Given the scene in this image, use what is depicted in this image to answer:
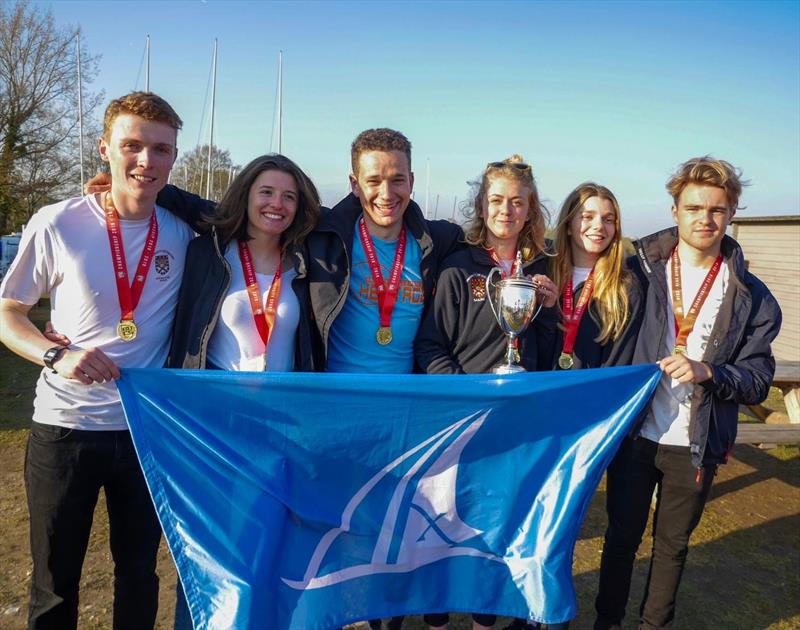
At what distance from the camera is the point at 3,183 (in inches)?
902

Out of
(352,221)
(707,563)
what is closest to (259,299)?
(352,221)

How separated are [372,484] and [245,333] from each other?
3.17 ft

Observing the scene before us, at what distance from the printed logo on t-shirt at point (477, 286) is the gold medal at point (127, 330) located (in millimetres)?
1739

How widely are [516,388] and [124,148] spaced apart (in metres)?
2.17

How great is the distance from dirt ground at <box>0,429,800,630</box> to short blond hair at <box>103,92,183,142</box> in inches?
116

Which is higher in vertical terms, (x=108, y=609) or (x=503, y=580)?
(x=503, y=580)

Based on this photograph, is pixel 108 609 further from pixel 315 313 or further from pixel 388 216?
pixel 388 216

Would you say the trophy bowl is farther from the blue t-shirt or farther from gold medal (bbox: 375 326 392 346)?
gold medal (bbox: 375 326 392 346)

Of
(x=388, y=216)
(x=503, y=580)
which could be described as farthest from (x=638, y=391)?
(x=388, y=216)

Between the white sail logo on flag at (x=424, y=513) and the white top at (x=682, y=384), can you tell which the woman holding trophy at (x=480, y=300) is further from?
the white top at (x=682, y=384)

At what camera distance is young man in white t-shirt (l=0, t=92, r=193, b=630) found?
2.68m

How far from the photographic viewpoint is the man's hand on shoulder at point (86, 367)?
8.14 feet

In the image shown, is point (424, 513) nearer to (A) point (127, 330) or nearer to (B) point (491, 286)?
(B) point (491, 286)

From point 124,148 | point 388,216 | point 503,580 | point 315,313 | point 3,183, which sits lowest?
point 503,580
